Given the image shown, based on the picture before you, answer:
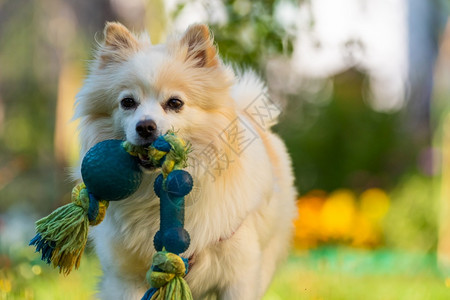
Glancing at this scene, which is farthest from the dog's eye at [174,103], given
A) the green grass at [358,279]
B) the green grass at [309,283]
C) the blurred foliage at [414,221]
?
the blurred foliage at [414,221]

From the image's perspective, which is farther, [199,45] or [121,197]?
[199,45]

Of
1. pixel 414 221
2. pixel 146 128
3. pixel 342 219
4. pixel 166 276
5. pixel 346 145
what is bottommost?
pixel 414 221

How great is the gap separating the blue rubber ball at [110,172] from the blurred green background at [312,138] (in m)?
1.59

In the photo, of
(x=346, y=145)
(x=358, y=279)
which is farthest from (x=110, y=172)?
(x=346, y=145)

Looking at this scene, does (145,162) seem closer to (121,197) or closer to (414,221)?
(121,197)

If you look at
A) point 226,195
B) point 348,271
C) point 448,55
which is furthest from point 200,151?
point 448,55

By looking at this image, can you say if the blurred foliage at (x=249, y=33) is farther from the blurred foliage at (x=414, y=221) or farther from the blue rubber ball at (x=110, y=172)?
the blurred foliage at (x=414, y=221)

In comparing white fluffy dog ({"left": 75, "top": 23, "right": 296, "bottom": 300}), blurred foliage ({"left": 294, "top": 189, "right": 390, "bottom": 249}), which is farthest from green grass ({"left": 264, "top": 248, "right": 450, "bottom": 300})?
white fluffy dog ({"left": 75, "top": 23, "right": 296, "bottom": 300})

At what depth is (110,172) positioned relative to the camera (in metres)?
2.58

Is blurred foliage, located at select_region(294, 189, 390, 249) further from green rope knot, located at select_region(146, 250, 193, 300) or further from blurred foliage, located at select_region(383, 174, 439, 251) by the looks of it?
green rope knot, located at select_region(146, 250, 193, 300)

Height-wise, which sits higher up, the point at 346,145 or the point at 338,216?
the point at 346,145

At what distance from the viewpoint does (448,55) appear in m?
8.57

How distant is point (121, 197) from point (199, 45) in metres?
1.09

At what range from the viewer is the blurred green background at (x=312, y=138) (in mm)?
4449
